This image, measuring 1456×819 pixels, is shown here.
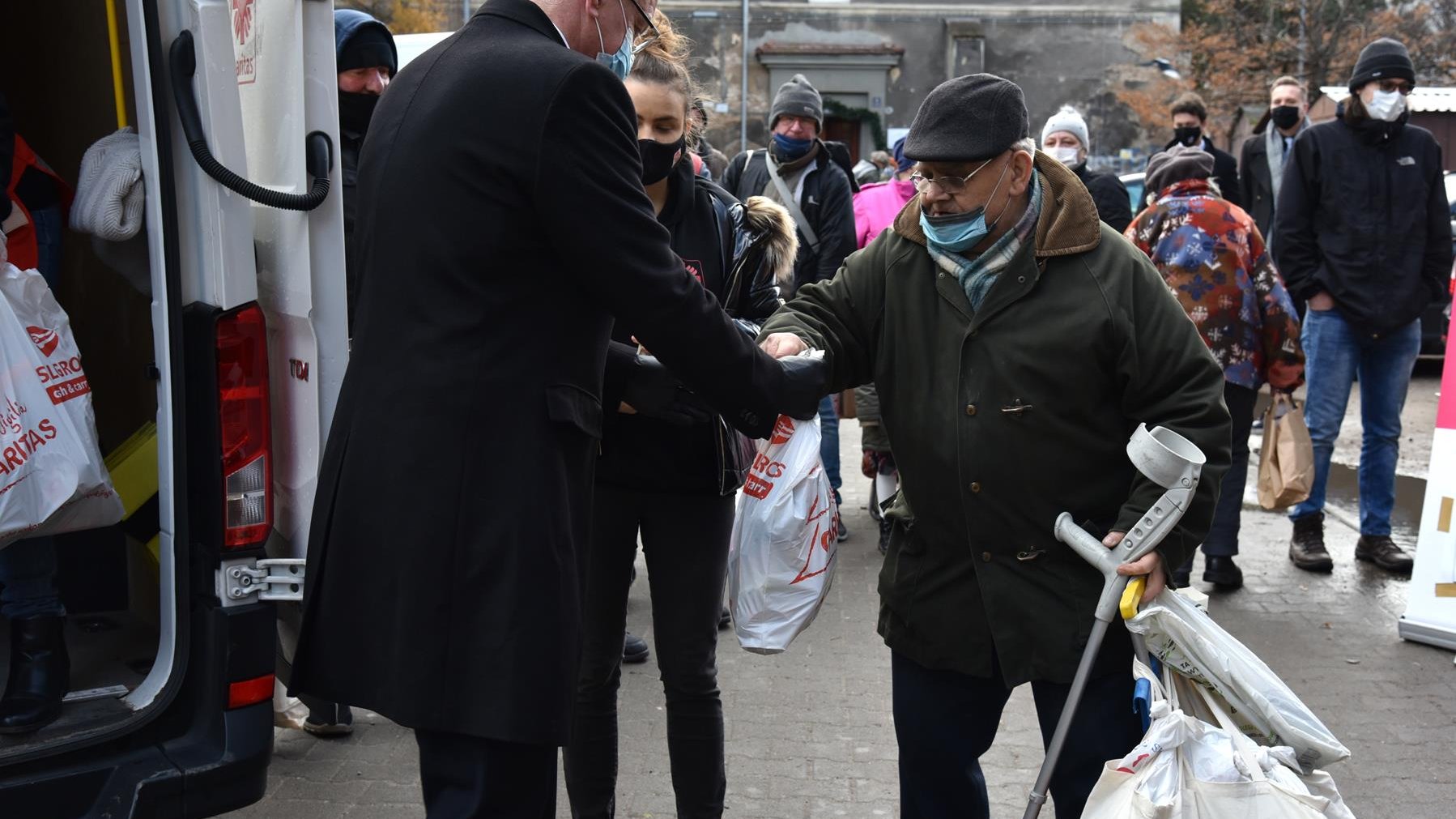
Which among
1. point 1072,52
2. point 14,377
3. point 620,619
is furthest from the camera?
point 1072,52

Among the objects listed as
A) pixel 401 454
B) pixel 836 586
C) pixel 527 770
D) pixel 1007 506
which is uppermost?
pixel 401 454

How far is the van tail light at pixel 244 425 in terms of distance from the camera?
291 cm

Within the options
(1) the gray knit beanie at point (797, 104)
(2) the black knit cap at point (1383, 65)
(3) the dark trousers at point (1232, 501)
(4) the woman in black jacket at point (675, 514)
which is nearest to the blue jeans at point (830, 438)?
(1) the gray knit beanie at point (797, 104)

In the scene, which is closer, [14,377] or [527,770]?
[527,770]

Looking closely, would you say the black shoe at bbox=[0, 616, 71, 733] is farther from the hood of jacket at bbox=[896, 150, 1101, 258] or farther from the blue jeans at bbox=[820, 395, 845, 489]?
the blue jeans at bbox=[820, 395, 845, 489]

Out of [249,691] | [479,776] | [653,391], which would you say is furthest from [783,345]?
[249,691]

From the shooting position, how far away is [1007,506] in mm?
2697

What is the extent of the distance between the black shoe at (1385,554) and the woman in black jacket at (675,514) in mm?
4211

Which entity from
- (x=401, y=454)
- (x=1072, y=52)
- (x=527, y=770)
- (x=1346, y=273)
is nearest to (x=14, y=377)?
(x=401, y=454)

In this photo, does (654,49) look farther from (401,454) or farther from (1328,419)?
(1328,419)

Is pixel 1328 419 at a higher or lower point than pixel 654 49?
lower

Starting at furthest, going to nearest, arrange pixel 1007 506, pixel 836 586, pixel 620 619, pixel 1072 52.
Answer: pixel 1072 52
pixel 836 586
pixel 620 619
pixel 1007 506

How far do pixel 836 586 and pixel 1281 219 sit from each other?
263cm

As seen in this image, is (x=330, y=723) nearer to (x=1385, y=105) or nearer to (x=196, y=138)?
(x=196, y=138)
